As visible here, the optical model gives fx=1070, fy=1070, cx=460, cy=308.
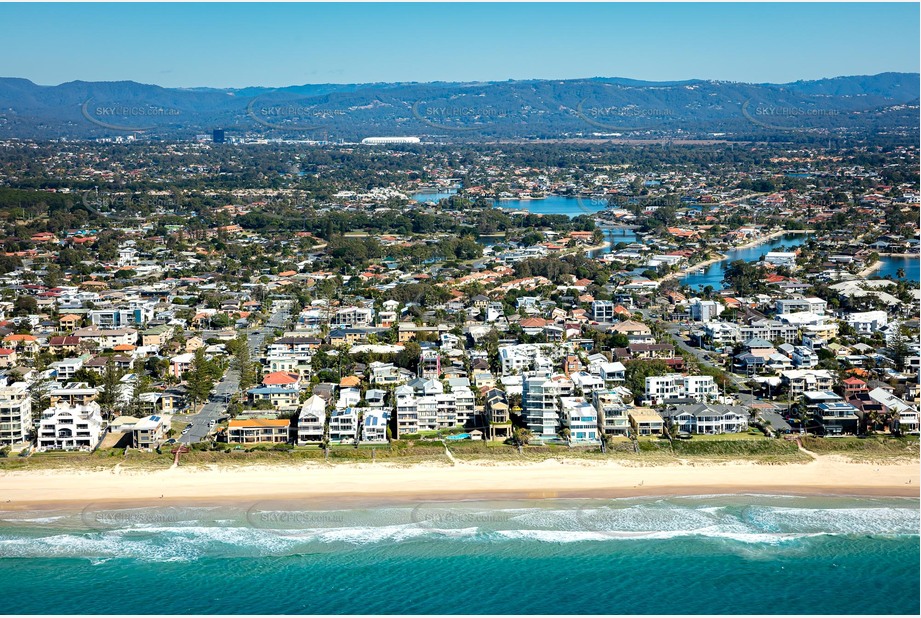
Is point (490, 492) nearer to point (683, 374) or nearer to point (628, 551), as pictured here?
point (628, 551)

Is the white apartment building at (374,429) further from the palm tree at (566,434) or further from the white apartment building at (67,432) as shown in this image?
the white apartment building at (67,432)

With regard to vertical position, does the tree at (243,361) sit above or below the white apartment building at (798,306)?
below

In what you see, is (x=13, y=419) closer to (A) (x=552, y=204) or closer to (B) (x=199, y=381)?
(B) (x=199, y=381)

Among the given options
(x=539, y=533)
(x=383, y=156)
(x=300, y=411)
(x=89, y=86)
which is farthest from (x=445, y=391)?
(x=89, y=86)

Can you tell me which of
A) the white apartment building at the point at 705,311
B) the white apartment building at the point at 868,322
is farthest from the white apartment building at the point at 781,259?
the white apartment building at the point at 868,322

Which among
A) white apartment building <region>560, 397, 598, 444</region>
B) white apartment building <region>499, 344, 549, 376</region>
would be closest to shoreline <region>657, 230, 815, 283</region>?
white apartment building <region>499, 344, 549, 376</region>
